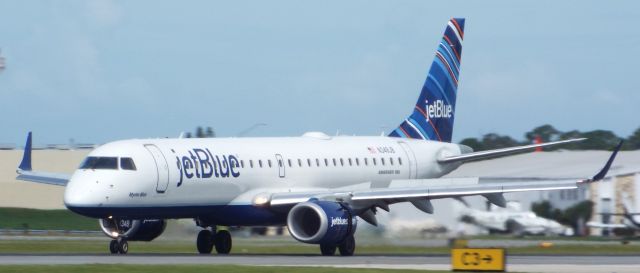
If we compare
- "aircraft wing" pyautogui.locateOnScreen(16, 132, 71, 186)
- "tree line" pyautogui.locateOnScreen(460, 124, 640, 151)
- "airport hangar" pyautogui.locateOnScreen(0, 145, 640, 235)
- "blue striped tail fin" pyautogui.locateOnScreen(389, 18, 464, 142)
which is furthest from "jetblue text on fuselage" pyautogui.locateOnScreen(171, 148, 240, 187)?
"tree line" pyautogui.locateOnScreen(460, 124, 640, 151)

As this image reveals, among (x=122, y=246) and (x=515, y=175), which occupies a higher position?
(x=515, y=175)

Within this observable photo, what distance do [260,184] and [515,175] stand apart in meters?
30.4

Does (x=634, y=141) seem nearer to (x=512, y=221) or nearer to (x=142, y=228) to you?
(x=512, y=221)

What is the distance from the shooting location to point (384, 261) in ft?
125

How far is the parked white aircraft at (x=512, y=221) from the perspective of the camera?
52.0 meters

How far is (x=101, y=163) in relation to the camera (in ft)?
132

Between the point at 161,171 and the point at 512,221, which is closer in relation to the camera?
the point at 161,171

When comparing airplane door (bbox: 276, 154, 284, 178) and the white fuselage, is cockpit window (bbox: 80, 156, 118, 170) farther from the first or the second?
airplane door (bbox: 276, 154, 284, 178)

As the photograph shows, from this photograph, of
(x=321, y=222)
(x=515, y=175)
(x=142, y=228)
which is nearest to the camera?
(x=321, y=222)

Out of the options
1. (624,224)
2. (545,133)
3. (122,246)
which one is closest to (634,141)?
(545,133)

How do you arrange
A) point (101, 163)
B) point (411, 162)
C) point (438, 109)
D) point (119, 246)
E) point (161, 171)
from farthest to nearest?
1. point (438, 109)
2. point (411, 162)
3. point (119, 246)
4. point (161, 171)
5. point (101, 163)

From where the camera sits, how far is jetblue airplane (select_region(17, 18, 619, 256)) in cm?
4038

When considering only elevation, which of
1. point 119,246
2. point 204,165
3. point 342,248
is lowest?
point 119,246

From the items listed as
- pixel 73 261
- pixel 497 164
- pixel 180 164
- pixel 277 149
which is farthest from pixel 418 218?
pixel 497 164
